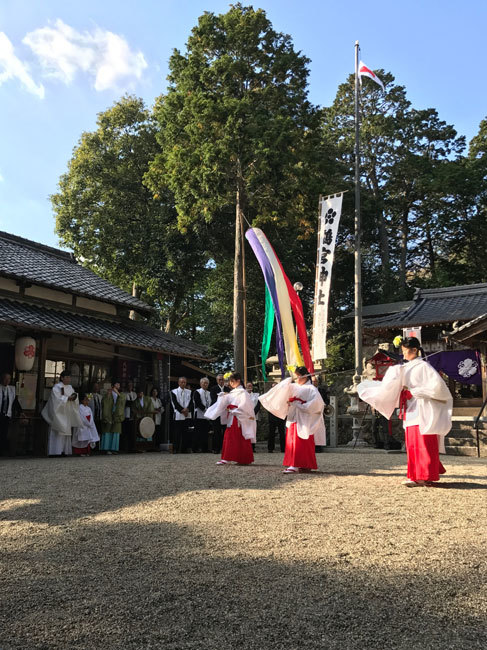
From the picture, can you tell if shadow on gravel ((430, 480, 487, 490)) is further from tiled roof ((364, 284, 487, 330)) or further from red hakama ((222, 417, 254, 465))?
tiled roof ((364, 284, 487, 330))

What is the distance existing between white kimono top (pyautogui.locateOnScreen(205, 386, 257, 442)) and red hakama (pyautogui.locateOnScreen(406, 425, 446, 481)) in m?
2.99

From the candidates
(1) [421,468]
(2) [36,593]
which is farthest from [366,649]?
(1) [421,468]

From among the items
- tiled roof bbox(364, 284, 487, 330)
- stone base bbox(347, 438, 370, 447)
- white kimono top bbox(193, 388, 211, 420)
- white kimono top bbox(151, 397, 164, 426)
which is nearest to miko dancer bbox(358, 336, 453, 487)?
white kimono top bbox(193, 388, 211, 420)

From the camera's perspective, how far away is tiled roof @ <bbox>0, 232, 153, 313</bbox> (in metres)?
12.5

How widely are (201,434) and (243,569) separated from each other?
1013 cm

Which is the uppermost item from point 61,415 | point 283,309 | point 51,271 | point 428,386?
point 51,271

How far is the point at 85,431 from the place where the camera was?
35.5 ft

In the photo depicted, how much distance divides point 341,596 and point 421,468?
12.4 ft

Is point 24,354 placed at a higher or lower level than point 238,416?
higher

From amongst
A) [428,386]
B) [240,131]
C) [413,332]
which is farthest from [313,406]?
[240,131]

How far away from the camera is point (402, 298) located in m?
25.1

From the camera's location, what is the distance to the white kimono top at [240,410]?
335 inches

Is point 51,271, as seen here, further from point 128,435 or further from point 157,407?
point 128,435

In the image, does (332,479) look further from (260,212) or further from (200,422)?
(260,212)
